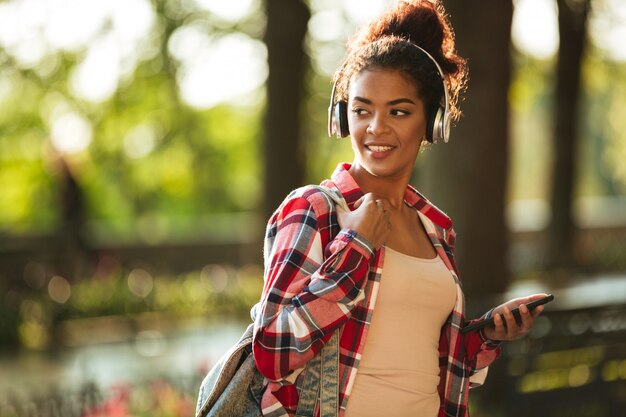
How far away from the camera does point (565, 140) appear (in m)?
16.8

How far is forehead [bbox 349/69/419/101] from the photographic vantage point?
105 inches

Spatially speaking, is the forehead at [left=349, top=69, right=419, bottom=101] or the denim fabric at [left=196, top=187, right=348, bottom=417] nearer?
the denim fabric at [left=196, top=187, right=348, bottom=417]

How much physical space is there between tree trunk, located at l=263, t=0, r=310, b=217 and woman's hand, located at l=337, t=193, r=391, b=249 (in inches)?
335

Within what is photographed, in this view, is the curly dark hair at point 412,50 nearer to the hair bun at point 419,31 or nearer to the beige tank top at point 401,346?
the hair bun at point 419,31

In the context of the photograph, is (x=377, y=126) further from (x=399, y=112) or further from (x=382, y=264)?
(x=382, y=264)

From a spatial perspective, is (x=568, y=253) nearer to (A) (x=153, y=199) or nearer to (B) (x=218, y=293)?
(B) (x=218, y=293)

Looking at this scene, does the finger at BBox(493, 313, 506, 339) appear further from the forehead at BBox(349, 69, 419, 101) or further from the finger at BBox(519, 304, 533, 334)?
the forehead at BBox(349, 69, 419, 101)

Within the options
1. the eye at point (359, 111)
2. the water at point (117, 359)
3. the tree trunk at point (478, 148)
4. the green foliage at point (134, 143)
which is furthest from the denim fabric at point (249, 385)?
the green foliage at point (134, 143)

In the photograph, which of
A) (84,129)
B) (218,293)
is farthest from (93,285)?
(84,129)

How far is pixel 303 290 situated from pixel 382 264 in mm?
278

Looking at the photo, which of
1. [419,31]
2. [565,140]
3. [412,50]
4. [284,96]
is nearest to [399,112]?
[412,50]

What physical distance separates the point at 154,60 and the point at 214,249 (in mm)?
7128

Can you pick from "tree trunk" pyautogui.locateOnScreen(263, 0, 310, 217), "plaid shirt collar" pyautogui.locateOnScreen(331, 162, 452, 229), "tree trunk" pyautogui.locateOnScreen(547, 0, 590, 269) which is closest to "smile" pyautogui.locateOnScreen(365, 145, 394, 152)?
"plaid shirt collar" pyautogui.locateOnScreen(331, 162, 452, 229)

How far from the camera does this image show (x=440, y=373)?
2.87 metres
